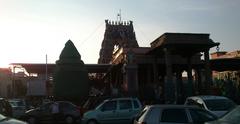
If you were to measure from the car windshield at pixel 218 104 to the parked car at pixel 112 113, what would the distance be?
559cm

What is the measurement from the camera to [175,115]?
47.1 feet

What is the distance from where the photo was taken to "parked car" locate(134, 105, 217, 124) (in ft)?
46.8

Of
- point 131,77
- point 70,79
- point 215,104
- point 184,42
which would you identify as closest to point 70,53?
point 70,79

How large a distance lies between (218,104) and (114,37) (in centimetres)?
7543

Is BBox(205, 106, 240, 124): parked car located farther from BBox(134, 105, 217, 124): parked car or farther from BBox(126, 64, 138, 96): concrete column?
BBox(126, 64, 138, 96): concrete column

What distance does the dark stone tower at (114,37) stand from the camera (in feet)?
301

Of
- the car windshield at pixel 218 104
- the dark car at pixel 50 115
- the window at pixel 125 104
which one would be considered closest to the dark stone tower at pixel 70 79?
the dark car at pixel 50 115

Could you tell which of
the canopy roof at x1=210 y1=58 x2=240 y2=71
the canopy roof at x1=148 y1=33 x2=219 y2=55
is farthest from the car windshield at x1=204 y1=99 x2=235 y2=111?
the canopy roof at x1=210 y1=58 x2=240 y2=71

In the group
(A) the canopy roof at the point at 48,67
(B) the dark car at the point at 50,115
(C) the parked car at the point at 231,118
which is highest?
(A) the canopy roof at the point at 48,67

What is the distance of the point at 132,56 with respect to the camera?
5547cm

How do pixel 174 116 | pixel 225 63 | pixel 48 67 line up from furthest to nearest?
1. pixel 48 67
2. pixel 225 63
3. pixel 174 116

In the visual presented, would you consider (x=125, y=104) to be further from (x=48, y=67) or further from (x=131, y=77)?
(x=48, y=67)

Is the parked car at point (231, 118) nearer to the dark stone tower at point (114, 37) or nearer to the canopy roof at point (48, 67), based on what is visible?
the canopy roof at point (48, 67)

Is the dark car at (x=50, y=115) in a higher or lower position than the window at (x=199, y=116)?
lower
